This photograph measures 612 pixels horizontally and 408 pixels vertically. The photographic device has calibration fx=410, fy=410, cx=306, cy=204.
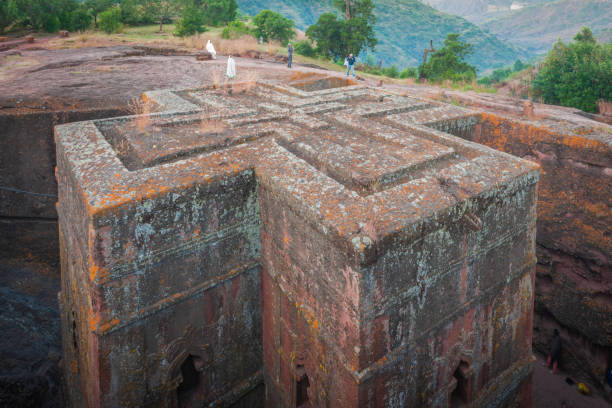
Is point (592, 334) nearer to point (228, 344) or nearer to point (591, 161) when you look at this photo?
point (591, 161)

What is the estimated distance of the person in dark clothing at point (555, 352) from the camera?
6.66m

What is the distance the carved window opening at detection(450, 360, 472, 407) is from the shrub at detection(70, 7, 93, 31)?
68.8 feet

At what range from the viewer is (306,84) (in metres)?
9.75

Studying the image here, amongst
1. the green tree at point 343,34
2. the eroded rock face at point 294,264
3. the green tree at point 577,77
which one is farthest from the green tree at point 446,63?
the eroded rock face at point 294,264

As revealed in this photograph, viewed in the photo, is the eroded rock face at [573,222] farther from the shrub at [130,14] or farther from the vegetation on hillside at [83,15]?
the shrub at [130,14]

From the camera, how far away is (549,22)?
85.7 metres

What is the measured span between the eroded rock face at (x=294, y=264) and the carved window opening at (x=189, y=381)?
13mm

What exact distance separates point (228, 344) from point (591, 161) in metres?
5.36

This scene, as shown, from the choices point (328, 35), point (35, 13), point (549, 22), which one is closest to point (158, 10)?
point (35, 13)

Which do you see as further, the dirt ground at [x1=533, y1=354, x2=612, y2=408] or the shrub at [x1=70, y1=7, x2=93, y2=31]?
the shrub at [x1=70, y1=7, x2=93, y2=31]

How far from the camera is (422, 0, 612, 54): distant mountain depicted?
246ft

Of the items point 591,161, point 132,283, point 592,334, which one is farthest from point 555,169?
point 132,283

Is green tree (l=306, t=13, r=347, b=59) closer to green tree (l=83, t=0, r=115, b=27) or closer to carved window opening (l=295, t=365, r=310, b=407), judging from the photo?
green tree (l=83, t=0, r=115, b=27)

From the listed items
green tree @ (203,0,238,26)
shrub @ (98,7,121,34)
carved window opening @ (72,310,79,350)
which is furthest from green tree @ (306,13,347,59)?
carved window opening @ (72,310,79,350)
